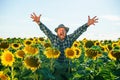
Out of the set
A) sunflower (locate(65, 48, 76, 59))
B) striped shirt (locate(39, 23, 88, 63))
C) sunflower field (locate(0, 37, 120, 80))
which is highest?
striped shirt (locate(39, 23, 88, 63))

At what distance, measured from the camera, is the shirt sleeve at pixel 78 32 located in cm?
1070

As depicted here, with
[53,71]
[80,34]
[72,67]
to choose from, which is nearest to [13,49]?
[80,34]

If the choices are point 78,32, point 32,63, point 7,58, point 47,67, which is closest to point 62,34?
point 78,32

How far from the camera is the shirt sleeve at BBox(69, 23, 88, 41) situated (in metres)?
10.7

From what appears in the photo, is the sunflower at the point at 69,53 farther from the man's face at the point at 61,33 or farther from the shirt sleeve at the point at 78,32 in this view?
the shirt sleeve at the point at 78,32

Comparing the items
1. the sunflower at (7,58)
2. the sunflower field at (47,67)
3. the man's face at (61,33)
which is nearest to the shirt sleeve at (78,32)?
the man's face at (61,33)

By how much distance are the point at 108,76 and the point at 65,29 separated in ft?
7.44

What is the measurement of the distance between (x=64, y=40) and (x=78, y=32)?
1.67 feet

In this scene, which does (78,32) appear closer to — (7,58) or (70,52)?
(70,52)

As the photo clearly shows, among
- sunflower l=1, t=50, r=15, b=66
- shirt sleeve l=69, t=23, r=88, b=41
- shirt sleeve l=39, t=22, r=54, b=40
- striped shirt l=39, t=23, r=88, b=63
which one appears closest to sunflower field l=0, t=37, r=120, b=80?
A: sunflower l=1, t=50, r=15, b=66

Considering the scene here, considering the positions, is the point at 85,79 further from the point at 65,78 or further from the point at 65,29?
the point at 65,29

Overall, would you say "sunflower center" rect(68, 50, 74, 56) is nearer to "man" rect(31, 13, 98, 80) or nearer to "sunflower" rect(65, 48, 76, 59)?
"sunflower" rect(65, 48, 76, 59)

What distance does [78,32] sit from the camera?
10758 mm

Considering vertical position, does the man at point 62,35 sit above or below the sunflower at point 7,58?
above
